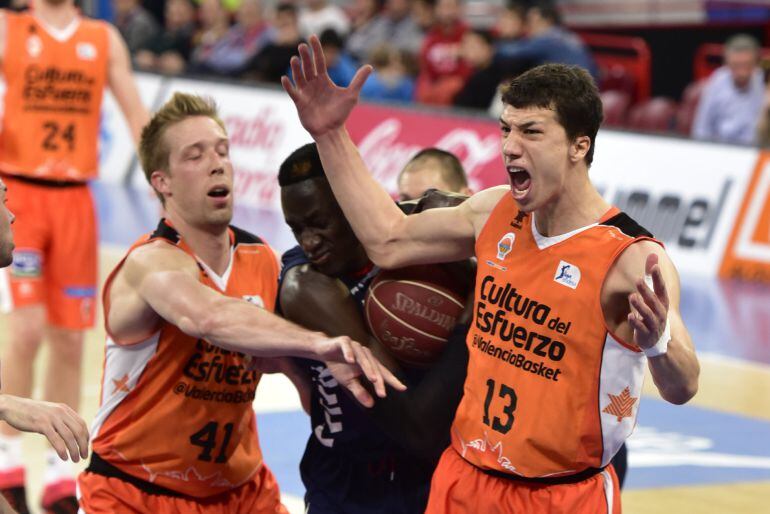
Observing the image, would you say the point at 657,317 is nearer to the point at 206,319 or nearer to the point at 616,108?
the point at 206,319

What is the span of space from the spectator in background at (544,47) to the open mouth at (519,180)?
1184 centimetres

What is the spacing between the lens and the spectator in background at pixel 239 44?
19.9 m

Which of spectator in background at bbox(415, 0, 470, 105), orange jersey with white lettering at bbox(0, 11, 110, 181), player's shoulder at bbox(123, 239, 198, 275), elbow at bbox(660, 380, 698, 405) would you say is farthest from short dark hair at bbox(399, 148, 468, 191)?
spectator in background at bbox(415, 0, 470, 105)

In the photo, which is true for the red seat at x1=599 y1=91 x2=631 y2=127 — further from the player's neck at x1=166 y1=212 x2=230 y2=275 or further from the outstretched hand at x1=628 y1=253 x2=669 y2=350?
the outstretched hand at x1=628 y1=253 x2=669 y2=350

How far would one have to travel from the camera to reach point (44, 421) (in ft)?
11.1

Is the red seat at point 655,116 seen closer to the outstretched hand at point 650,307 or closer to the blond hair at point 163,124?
the blond hair at point 163,124

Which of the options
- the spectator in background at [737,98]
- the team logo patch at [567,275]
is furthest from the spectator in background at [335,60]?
the team logo patch at [567,275]

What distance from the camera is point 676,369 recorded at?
3922 millimetres

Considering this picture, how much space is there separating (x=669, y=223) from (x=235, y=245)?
9.43 metres

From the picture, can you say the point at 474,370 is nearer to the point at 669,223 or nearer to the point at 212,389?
the point at 212,389

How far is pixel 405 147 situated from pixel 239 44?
5.18m

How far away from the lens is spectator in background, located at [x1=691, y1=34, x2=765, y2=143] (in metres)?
15.1

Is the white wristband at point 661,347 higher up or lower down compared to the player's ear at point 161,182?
higher up

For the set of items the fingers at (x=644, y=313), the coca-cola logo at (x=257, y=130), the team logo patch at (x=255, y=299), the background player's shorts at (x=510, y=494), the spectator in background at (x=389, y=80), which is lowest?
the coca-cola logo at (x=257, y=130)
